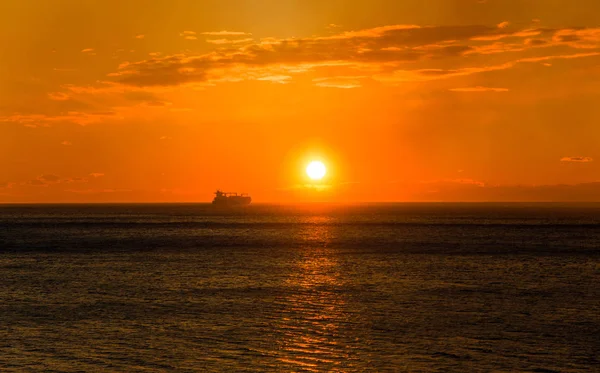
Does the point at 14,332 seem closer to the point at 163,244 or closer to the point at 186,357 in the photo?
the point at 186,357

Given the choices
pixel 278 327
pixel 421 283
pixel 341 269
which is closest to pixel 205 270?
pixel 341 269

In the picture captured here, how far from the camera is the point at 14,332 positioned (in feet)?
134

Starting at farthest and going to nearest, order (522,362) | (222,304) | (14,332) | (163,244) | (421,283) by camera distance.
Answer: (163,244)
(421,283)
(222,304)
(14,332)
(522,362)

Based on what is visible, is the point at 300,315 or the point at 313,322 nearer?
the point at 313,322

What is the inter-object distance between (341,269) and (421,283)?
15.7 meters

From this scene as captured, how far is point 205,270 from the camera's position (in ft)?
252

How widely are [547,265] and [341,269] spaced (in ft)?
85.4

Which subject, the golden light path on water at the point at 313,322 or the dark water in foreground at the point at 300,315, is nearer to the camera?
the golden light path on water at the point at 313,322

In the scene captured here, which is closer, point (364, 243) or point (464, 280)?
point (464, 280)

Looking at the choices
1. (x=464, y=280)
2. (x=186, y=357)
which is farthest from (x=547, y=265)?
(x=186, y=357)

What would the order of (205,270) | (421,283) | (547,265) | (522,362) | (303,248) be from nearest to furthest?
(522,362) < (421,283) < (205,270) < (547,265) < (303,248)

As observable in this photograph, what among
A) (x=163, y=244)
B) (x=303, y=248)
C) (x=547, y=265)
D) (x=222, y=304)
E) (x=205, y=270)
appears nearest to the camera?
(x=222, y=304)

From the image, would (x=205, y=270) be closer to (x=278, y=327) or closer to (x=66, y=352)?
(x=278, y=327)

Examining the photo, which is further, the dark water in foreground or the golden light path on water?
the dark water in foreground
